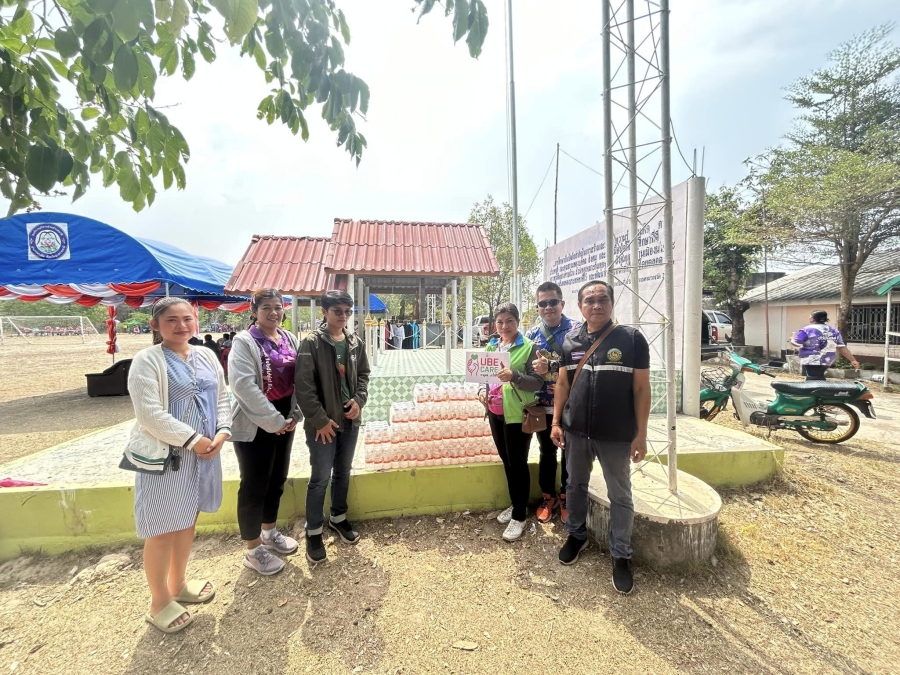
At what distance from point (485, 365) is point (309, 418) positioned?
1.33 meters

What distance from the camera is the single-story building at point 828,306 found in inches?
469

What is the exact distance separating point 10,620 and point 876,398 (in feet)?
44.0

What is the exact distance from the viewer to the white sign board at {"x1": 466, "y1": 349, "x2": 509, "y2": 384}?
2.89 meters

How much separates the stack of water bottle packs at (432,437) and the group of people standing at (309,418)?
0.53m

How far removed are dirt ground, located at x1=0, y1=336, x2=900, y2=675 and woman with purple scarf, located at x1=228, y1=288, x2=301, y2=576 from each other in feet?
1.33

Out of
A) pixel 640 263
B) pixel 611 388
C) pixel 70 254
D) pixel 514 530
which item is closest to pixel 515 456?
pixel 514 530

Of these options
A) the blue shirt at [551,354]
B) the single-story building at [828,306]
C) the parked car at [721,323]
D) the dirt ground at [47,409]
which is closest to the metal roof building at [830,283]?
the single-story building at [828,306]

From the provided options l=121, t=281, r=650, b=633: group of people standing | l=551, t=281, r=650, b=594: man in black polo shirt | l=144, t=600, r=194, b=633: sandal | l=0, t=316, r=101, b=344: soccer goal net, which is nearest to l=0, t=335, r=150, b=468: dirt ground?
l=144, t=600, r=194, b=633: sandal

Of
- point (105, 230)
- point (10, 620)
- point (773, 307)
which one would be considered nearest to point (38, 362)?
point (105, 230)

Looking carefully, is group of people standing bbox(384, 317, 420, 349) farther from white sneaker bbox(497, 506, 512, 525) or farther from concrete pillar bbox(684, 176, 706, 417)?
white sneaker bbox(497, 506, 512, 525)

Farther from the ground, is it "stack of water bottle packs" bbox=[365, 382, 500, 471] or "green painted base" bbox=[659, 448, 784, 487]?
"stack of water bottle packs" bbox=[365, 382, 500, 471]

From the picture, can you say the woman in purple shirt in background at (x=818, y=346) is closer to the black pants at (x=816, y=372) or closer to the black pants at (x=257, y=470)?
the black pants at (x=816, y=372)

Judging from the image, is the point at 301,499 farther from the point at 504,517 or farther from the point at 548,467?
the point at 548,467

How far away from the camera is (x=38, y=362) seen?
53.5ft
